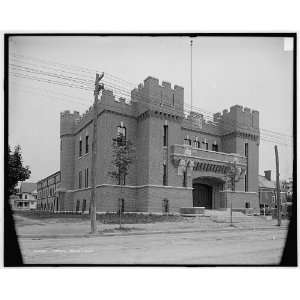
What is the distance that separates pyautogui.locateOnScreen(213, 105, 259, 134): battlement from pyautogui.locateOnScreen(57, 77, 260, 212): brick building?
0.06 feet

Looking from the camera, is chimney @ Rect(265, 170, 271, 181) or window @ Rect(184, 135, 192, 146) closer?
chimney @ Rect(265, 170, 271, 181)

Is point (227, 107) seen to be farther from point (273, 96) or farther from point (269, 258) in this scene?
point (269, 258)

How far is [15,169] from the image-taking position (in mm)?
7543

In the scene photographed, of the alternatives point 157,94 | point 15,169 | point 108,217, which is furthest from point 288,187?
point 15,169

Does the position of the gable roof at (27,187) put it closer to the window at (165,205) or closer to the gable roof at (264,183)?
the window at (165,205)

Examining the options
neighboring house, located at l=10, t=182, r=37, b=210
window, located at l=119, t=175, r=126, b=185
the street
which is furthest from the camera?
window, located at l=119, t=175, r=126, b=185

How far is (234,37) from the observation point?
7.51m

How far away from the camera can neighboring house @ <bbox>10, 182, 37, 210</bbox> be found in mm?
7562

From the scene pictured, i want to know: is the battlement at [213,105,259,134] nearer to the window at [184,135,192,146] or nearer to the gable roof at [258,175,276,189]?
the window at [184,135,192,146]

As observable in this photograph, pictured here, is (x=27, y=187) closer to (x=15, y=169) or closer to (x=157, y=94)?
(x=15, y=169)

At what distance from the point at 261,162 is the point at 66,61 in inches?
157

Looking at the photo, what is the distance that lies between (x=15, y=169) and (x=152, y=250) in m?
2.73

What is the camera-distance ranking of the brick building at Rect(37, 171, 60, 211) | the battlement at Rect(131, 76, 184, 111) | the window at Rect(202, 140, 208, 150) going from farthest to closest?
the window at Rect(202, 140, 208, 150) → the battlement at Rect(131, 76, 184, 111) → the brick building at Rect(37, 171, 60, 211)

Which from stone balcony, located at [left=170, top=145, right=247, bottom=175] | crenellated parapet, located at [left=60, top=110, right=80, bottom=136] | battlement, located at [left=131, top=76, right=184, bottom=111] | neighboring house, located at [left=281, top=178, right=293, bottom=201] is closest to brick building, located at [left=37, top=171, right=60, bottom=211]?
crenellated parapet, located at [left=60, top=110, right=80, bottom=136]
